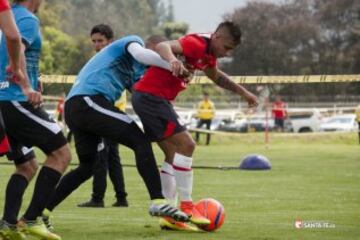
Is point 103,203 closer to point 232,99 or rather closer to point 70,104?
point 70,104

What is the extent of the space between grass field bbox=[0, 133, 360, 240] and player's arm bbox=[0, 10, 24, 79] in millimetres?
1834

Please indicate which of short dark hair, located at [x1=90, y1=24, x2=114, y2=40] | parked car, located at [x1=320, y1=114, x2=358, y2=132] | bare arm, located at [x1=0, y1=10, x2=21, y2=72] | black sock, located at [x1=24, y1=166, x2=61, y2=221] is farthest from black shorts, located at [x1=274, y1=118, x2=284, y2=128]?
bare arm, located at [x1=0, y1=10, x2=21, y2=72]

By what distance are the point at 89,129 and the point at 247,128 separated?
140 feet

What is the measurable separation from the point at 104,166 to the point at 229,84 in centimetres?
234

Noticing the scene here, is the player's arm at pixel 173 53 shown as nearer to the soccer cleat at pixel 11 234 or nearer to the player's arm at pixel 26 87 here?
the player's arm at pixel 26 87

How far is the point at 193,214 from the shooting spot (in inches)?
375

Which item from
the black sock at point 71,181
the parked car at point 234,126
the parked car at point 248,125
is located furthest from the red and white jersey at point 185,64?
the parked car at point 234,126

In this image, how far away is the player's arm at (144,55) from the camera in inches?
363

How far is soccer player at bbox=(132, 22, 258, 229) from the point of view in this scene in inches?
374

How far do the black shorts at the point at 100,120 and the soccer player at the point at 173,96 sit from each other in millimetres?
449

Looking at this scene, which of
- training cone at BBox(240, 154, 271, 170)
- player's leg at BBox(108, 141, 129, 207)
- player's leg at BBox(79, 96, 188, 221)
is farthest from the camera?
training cone at BBox(240, 154, 271, 170)

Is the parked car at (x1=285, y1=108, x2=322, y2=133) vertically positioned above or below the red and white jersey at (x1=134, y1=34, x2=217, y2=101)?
above

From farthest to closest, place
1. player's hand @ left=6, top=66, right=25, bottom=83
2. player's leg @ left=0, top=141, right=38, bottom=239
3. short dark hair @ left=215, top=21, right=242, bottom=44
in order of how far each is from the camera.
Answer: short dark hair @ left=215, top=21, right=242, bottom=44, player's leg @ left=0, top=141, right=38, bottom=239, player's hand @ left=6, top=66, right=25, bottom=83

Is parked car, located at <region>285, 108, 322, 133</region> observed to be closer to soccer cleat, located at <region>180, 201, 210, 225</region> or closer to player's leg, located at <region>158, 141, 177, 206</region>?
player's leg, located at <region>158, 141, 177, 206</region>
